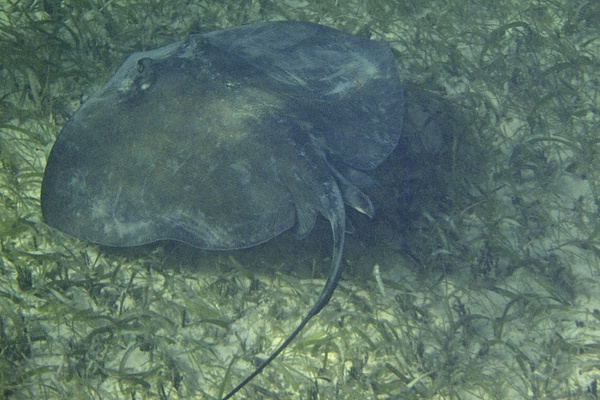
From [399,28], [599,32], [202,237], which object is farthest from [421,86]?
[202,237]

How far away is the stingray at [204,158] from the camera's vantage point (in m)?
2.88

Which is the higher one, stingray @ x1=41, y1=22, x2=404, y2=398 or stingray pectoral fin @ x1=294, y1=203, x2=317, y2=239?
stingray @ x1=41, y1=22, x2=404, y2=398

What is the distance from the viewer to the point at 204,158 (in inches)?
116

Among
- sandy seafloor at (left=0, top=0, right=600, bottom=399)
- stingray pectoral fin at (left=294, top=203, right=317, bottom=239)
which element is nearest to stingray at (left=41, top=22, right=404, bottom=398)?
stingray pectoral fin at (left=294, top=203, right=317, bottom=239)

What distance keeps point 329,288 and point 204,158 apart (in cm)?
123

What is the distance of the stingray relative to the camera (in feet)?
9.45

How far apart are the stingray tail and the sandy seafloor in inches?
22.7

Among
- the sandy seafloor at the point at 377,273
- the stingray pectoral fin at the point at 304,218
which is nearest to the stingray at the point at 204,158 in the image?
the stingray pectoral fin at the point at 304,218

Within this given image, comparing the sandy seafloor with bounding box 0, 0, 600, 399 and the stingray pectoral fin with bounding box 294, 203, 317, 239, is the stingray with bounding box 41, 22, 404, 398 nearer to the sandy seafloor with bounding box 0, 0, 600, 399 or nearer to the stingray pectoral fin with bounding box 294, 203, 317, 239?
the stingray pectoral fin with bounding box 294, 203, 317, 239

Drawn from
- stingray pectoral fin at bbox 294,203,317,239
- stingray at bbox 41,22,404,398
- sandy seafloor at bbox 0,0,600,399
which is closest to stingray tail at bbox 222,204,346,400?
stingray at bbox 41,22,404,398

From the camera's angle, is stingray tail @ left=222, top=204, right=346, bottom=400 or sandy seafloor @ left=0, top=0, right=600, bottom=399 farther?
sandy seafloor @ left=0, top=0, right=600, bottom=399

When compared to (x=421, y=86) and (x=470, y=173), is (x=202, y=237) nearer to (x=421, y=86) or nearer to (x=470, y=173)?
(x=470, y=173)

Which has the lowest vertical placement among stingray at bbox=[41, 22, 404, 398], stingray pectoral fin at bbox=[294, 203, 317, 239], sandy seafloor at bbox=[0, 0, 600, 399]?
sandy seafloor at bbox=[0, 0, 600, 399]

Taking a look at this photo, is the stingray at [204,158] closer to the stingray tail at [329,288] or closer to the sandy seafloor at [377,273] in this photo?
the stingray tail at [329,288]
